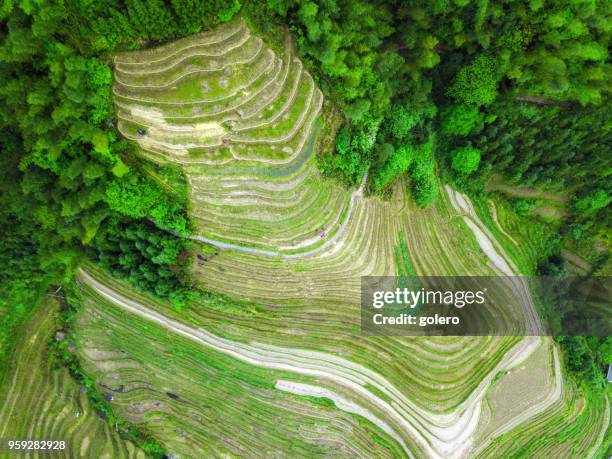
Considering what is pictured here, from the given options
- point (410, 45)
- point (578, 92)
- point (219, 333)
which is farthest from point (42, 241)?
point (578, 92)

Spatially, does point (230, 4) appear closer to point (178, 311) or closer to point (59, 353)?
point (178, 311)

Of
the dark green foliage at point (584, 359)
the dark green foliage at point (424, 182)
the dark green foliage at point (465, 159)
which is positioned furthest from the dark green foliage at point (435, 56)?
the dark green foliage at point (584, 359)

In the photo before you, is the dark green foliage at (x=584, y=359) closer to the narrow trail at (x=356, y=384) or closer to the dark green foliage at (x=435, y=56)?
the narrow trail at (x=356, y=384)

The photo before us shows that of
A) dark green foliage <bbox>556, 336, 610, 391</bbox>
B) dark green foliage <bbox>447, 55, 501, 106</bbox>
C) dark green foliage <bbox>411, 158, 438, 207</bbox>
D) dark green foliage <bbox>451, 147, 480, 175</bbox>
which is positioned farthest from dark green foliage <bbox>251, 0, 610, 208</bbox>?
dark green foliage <bbox>556, 336, 610, 391</bbox>

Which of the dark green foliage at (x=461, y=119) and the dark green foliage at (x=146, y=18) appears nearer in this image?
the dark green foliage at (x=146, y=18)

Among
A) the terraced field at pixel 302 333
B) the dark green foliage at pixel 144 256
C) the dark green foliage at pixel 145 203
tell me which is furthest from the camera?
the dark green foliage at pixel 144 256
